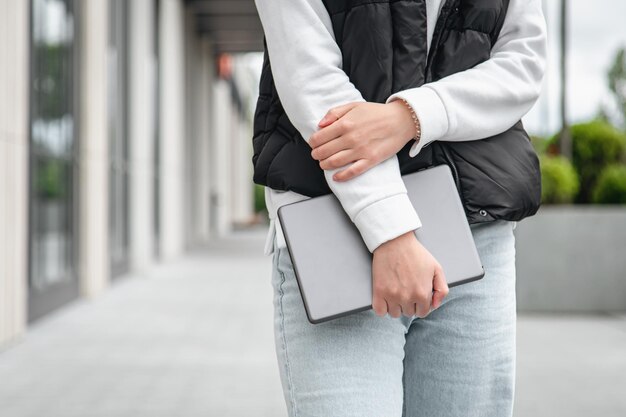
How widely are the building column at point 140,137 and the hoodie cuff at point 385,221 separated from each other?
9985 mm

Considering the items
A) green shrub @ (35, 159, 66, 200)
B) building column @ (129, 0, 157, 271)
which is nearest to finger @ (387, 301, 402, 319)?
green shrub @ (35, 159, 66, 200)

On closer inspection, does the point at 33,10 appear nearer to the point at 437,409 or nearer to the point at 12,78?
the point at 12,78

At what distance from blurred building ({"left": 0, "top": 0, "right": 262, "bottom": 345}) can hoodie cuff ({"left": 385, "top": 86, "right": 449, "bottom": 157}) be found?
452 cm

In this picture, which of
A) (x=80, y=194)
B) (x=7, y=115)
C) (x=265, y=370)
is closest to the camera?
(x=265, y=370)

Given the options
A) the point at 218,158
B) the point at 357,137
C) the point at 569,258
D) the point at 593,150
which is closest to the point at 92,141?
the point at 569,258

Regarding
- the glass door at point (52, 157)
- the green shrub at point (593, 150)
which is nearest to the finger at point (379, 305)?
the glass door at point (52, 157)

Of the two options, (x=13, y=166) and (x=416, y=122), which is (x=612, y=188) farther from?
(x=416, y=122)

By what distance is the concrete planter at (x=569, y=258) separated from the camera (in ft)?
22.7

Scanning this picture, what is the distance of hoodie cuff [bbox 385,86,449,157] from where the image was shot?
125 cm

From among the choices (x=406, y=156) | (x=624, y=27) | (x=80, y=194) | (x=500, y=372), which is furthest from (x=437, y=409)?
(x=624, y=27)

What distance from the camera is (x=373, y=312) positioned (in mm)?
1273

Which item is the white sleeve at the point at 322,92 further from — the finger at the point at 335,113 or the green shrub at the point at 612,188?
the green shrub at the point at 612,188

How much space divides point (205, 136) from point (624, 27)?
32.6ft

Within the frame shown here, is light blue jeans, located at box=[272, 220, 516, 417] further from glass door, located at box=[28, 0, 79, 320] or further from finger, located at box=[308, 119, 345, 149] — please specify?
glass door, located at box=[28, 0, 79, 320]
